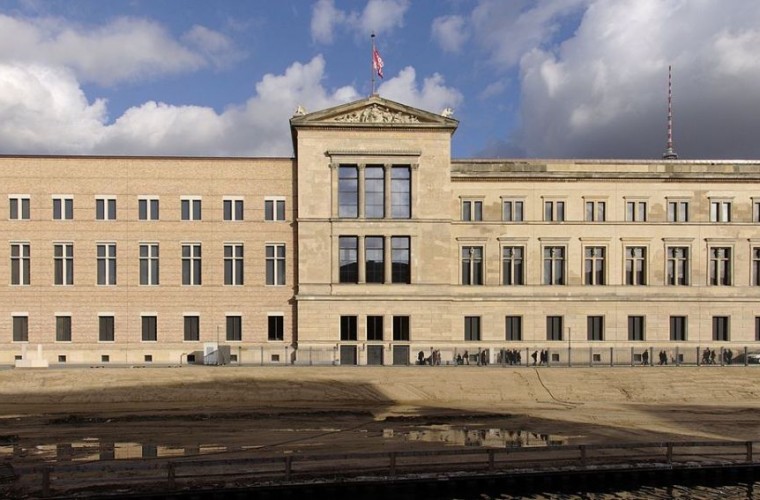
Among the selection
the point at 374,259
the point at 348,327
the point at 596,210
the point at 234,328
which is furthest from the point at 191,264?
the point at 596,210

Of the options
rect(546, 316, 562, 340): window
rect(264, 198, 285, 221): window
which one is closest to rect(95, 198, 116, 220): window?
rect(264, 198, 285, 221): window

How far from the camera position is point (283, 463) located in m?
26.1

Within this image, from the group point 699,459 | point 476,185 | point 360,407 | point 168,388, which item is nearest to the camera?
point 699,459

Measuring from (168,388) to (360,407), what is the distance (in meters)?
13.7

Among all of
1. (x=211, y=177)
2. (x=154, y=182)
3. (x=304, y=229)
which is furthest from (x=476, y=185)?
(x=154, y=182)

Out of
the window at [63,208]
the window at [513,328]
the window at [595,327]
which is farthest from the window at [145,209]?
the window at [595,327]

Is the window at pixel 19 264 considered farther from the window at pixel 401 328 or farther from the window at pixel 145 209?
the window at pixel 401 328

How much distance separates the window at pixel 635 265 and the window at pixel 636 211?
9.26 ft

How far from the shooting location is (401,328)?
5516 centimetres

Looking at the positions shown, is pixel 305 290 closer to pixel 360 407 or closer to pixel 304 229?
pixel 304 229

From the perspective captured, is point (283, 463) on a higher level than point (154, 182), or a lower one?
lower

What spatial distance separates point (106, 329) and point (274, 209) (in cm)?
1818

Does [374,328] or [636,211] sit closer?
[374,328]

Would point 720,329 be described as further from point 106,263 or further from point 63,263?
point 63,263
